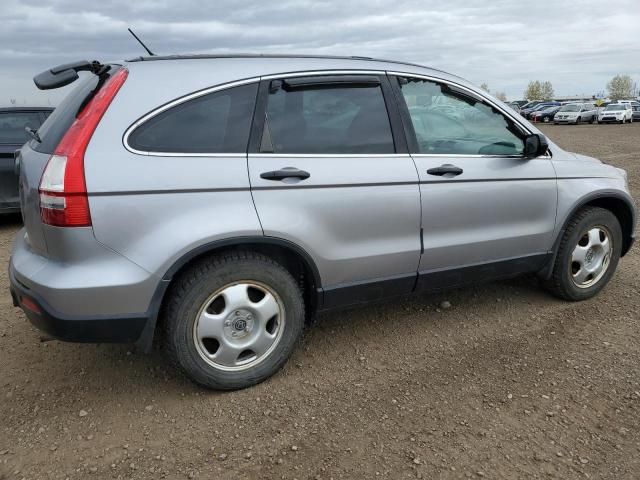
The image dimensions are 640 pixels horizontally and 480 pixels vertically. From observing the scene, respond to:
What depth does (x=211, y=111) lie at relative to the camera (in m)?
2.64

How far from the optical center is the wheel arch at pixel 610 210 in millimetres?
3738

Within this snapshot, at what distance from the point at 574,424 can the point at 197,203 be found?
7.07 feet

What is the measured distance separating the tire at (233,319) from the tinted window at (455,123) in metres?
1.26

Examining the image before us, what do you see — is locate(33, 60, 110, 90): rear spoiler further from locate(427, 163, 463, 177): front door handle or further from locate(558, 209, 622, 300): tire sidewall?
locate(558, 209, 622, 300): tire sidewall

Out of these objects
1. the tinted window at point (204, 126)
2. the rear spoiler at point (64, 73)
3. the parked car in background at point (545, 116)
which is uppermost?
the rear spoiler at point (64, 73)

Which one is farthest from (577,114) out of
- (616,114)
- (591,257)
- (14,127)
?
(14,127)

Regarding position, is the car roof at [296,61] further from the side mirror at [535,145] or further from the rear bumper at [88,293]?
the rear bumper at [88,293]

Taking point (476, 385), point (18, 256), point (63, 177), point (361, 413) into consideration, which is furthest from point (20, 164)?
point (476, 385)

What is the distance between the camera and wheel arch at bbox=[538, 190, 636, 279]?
12.3 ft

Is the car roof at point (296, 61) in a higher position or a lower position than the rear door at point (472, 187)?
higher

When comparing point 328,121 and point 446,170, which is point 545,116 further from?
point 328,121

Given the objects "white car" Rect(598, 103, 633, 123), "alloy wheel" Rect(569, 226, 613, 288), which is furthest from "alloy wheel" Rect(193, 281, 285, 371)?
"white car" Rect(598, 103, 633, 123)

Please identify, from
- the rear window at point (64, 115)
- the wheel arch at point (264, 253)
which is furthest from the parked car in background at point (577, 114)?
the rear window at point (64, 115)

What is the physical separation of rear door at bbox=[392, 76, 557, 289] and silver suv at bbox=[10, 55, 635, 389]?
0.01 meters
